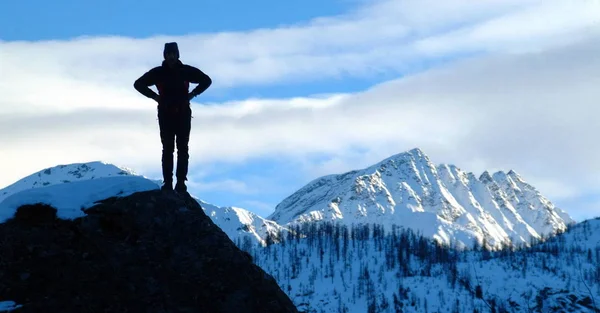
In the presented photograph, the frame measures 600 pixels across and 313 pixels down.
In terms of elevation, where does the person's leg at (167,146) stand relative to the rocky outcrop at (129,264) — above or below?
above

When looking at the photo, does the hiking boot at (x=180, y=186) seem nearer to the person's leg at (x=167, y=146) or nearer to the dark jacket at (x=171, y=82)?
the person's leg at (x=167, y=146)

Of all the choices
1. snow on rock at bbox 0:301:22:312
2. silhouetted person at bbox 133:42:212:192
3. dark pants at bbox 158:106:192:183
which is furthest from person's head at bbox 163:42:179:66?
snow on rock at bbox 0:301:22:312

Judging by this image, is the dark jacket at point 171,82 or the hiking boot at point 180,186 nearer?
the dark jacket at point 171,82

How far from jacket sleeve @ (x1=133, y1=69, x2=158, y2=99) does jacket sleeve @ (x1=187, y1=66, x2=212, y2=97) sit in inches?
21.2

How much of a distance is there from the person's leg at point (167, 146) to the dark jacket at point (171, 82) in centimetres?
36

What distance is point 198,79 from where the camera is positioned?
1409cm

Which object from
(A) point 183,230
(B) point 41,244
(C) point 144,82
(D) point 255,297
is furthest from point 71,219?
(C) point 144,82

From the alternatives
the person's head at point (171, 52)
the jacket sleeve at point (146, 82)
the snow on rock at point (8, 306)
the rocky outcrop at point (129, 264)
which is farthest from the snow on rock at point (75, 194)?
the person's head at point (171, 52)

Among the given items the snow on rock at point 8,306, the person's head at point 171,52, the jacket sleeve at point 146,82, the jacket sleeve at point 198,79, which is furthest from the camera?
the jacket sleeve at point 198,79

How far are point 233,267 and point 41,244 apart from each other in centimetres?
227

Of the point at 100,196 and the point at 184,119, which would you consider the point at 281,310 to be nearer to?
the point at 100,196

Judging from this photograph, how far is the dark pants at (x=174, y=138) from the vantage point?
14.3 metres

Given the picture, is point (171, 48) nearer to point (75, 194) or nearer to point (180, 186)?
point (180, 186)

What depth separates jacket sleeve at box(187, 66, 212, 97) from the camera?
1405cm
